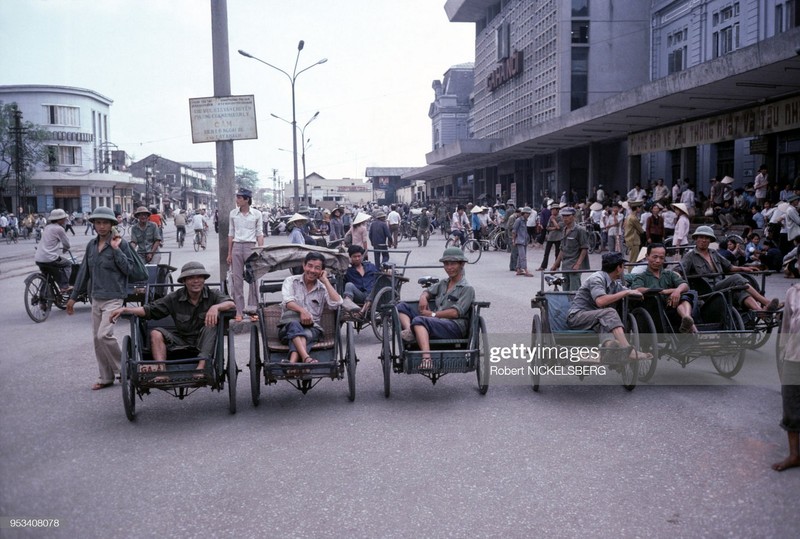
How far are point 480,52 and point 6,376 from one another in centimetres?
5614

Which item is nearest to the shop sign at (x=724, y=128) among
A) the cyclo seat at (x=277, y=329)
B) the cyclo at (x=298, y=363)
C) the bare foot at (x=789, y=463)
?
the cyclo seat at (x=277, y=329)

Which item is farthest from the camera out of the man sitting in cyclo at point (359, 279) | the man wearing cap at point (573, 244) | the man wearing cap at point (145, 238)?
the man wearing cap at point (145, 238)

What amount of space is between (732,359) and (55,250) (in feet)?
32.7

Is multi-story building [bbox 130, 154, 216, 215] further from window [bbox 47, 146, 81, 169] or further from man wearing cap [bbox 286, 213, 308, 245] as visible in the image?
man wearing cap [bbox 286, 213, 308, 245]

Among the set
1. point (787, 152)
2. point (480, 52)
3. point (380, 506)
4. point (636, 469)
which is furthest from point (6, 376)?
point (480, 52)

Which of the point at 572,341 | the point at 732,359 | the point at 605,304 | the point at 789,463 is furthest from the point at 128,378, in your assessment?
the point at 732,359

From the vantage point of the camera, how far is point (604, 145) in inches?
1468

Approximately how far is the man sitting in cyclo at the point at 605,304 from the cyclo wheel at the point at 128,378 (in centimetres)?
387

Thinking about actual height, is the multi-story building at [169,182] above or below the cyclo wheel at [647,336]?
above

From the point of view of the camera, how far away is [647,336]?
22.6 ft

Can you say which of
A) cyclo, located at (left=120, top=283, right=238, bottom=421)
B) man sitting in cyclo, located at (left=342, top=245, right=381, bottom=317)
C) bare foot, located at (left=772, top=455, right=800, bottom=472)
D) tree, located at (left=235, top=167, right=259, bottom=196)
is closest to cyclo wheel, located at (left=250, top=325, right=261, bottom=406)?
cyclo, located at (left=120, top=283, right=238, bottom=421)

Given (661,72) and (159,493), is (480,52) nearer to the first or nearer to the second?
(661,72)

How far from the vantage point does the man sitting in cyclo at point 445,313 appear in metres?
6.84

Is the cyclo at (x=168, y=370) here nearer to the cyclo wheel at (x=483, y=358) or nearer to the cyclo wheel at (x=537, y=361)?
the cyclo wheel at (x=483, y=358)
